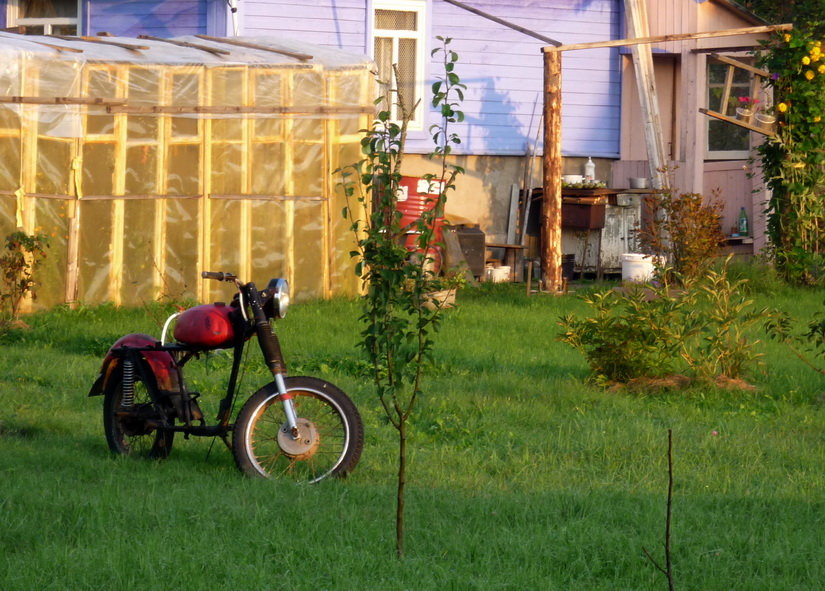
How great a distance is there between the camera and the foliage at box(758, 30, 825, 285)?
1484cm

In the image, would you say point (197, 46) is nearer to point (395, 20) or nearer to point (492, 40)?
point (395, 20)

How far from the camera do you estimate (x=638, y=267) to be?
15.6m

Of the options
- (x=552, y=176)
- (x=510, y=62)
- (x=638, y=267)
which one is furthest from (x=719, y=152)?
(x=552, y=176)

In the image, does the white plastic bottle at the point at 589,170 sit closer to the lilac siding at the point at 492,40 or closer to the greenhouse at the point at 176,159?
the lilac siding at the point at 492,40

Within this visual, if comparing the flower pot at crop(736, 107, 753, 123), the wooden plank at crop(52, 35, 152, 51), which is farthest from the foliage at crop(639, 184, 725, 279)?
the wooden plank at crop(52, 35, 152, 51)

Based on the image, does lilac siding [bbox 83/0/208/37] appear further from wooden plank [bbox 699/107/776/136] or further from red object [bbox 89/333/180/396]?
red object [bbox 89/333/180/396]

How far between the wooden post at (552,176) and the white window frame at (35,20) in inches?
252

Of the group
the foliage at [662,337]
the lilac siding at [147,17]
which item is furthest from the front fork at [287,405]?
the lilac siding at [147,17]

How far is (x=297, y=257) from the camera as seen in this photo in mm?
14078

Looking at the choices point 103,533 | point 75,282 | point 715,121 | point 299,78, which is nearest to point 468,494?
point 103,533

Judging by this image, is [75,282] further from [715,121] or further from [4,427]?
[715,121]

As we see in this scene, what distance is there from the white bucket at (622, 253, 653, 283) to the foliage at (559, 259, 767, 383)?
6.15 m

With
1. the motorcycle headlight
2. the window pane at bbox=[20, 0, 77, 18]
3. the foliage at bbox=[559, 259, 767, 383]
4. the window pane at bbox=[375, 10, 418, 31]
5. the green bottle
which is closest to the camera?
the motorcycle headlight

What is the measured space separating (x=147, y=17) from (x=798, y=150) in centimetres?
842
